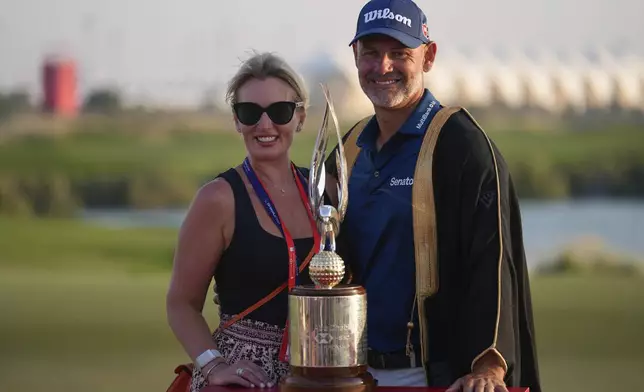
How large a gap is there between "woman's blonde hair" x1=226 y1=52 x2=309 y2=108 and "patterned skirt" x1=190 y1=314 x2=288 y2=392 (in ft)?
1.88

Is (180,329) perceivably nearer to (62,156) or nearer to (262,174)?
(262,174)

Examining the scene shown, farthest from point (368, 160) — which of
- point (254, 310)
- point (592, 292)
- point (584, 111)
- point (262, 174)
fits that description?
point (584, 111)

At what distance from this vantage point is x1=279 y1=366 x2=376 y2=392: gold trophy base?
3008 millimetres

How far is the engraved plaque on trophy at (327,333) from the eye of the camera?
3.01 meters

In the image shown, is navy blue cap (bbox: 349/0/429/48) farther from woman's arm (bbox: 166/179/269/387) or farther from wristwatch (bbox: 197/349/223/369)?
wristwatch (bbox: 197/349/223/369)

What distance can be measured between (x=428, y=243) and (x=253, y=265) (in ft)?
1.42

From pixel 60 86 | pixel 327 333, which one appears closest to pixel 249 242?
pixel 327 333

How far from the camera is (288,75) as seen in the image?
11.4 feet

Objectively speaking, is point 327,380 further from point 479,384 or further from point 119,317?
point 119,317

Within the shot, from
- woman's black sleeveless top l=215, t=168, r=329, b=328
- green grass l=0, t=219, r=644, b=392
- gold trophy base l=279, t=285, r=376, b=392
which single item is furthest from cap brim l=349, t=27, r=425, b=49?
green grass l=0, t=219, r=644, b=392

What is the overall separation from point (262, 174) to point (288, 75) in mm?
261

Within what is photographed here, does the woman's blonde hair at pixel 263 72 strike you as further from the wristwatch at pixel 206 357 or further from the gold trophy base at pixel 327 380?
the gold trophy base at pixel 327 380

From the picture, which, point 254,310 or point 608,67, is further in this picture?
point 608,67

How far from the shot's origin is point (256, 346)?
134 inches
